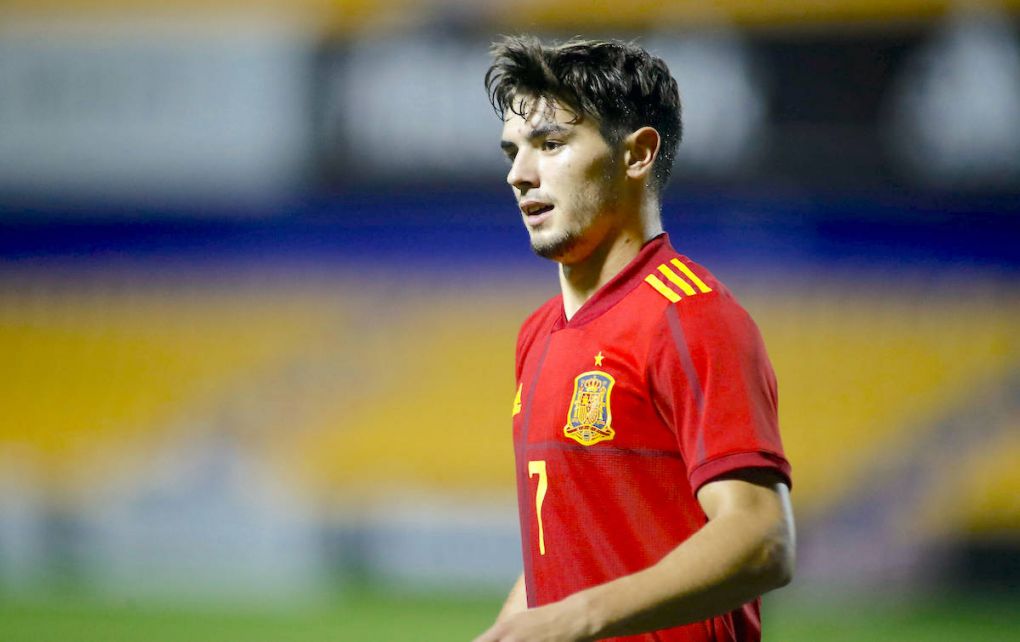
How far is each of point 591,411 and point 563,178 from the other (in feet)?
1.35

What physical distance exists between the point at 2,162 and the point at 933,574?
7076 millimetres

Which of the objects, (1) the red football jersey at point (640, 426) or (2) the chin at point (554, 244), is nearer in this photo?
(1) the red football jersey at point (640, 426)

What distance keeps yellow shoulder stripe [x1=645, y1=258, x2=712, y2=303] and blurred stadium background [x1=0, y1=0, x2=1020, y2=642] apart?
5627mm

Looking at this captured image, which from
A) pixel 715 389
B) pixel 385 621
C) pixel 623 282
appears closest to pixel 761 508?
pixel 715 389

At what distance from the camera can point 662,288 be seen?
1953mm

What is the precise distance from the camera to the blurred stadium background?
7996mm

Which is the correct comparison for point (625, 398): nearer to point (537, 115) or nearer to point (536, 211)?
point (536, 211)

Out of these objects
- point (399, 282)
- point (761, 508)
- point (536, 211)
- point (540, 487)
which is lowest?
point (761, 508)

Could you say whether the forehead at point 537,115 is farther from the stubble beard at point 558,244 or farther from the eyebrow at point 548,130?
the stubble beard at point 558,244

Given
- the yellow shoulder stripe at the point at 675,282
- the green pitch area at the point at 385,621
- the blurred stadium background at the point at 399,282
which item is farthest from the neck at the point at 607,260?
the blurred stadium background at the point at 399,282

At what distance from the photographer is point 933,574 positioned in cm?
746

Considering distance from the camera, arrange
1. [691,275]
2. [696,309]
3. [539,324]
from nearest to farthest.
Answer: [696,309]
[691,275]
[539,324]

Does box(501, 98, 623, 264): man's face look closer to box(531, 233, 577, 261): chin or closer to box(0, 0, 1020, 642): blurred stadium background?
box(531, 233, 577, 261): chin

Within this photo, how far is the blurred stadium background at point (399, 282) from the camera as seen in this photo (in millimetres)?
7996
